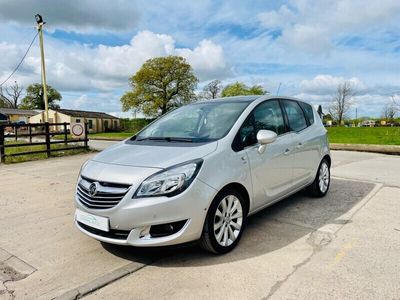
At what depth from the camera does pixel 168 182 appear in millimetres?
2838

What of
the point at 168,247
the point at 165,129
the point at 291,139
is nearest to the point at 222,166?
the point at 168,247

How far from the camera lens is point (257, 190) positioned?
12.0 feet

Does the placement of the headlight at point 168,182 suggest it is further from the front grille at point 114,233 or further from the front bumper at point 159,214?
the front grille at point 114,233

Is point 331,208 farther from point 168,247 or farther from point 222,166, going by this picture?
point 168,247

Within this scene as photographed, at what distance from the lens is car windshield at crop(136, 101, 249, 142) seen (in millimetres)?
3633

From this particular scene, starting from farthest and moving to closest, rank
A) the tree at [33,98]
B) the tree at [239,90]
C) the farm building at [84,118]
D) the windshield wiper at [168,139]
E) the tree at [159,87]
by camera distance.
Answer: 1. the tree at [33,98]
2. the tree at [239,90]
3. the farm building at [84,118]
4. the tree at [159,87]
5. the windshield wiper at [168,139]

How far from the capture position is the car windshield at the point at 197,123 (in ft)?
11.9

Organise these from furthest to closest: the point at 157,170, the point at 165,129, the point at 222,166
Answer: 1. the point at 165,129
2. the point at 222,166
3. the point at 157,170

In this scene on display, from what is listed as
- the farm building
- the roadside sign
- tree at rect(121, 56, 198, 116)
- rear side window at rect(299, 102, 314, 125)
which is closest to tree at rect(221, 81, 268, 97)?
tree at rect(121, 56, 198, 116)

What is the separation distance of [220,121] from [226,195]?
998 millimetres

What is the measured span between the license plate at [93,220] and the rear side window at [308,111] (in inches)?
144

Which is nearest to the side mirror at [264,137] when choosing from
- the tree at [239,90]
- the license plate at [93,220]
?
the license plate at [93,220]

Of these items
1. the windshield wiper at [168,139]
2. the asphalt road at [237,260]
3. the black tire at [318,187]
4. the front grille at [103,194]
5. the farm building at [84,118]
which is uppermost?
the farm building at [84,118]

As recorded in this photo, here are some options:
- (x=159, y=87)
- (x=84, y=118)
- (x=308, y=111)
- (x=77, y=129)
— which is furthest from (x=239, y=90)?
(x=308, y=111)
